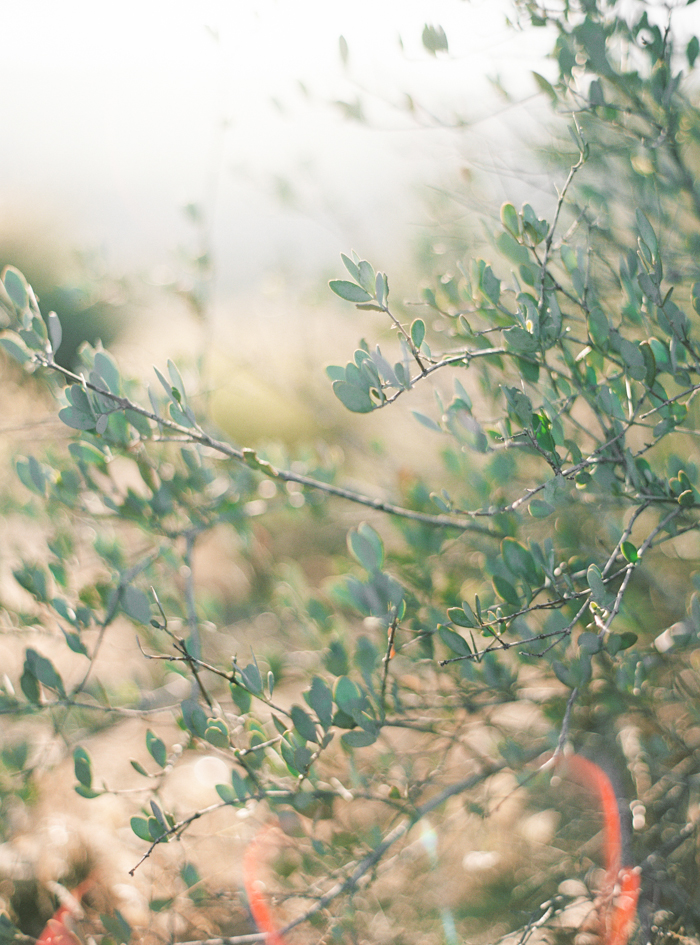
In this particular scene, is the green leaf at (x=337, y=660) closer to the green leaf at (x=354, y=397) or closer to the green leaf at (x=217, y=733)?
the green leaf at (x=217, y=733)

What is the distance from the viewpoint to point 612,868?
1.04 metres

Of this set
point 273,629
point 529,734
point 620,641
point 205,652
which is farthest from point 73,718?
point 620,641

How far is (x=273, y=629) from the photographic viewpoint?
1.97 metres

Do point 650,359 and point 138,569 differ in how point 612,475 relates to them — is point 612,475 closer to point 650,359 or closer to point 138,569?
point 650,359

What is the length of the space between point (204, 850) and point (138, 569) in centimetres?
104

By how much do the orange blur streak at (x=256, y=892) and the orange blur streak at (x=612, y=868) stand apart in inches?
20.7

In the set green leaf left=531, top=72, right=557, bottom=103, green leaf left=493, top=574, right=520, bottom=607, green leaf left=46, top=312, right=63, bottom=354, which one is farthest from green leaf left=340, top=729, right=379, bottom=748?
green leaf left=531, top=72, right=557, bottom=103

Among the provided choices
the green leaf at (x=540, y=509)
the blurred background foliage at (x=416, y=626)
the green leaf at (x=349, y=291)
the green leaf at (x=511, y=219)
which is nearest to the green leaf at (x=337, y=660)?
the blurred background foliage at (x=416, y=626)

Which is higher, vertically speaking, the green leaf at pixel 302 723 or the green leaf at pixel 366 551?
the green leaf at pixel 366 551

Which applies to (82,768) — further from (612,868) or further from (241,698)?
(612,868)

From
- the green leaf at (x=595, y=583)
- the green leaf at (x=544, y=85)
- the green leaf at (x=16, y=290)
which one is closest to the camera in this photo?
the green leaf at (x=595, y=583)

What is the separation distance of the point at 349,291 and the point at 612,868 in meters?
1.10

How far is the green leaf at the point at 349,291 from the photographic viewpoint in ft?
2.03

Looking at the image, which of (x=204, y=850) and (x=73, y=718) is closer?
(x=73, y=718)
